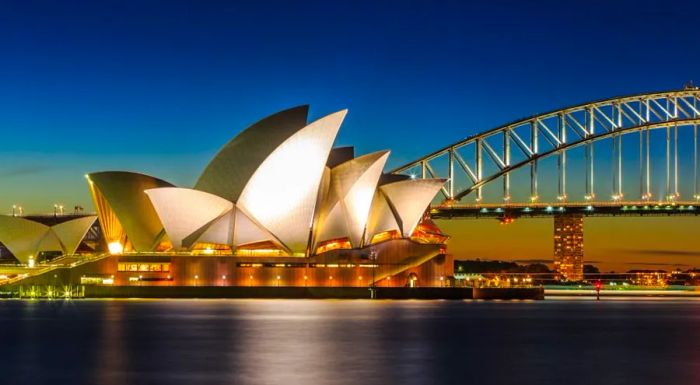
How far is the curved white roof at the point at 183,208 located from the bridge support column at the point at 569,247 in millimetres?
42292

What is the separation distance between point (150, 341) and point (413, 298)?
59.2m

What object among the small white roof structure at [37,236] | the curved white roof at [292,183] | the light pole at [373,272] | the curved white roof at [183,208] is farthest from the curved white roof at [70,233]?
the light pole at [373,272]

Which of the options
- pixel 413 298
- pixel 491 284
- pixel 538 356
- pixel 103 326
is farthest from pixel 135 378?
pixel 491 284

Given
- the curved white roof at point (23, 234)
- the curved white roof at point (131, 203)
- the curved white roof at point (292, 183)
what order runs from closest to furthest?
the curved white roof at point (292, 183) < the curved white roof at point (131, 203) < the curved white roof at point (23, 234)

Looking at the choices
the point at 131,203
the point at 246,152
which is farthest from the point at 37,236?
the point at 246,152

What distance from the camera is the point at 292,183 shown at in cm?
9056

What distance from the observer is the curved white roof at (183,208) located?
92.9 metres

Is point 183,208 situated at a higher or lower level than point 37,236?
higher

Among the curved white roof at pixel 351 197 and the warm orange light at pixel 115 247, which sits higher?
the curved white roof at pixel 351 197

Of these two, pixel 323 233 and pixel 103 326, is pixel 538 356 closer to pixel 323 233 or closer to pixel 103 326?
pixel 103 326

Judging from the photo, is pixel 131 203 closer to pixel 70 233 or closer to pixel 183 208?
pixel 183 208

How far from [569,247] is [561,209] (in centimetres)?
1463

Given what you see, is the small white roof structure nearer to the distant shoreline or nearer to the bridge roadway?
the bridge roadway

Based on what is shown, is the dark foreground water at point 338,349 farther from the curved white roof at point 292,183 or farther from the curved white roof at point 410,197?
the curved white roof at point 410,197
